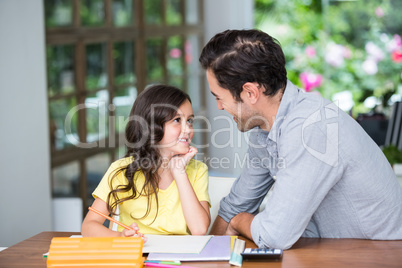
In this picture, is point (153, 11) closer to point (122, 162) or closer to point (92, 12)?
point (92, 12)

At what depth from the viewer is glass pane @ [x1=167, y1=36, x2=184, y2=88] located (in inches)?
183

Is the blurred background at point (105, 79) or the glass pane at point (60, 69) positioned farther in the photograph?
the glass pane at point (60, 69)

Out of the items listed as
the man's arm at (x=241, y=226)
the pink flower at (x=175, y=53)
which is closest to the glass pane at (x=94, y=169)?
the pink flower at (x=175, y=53)

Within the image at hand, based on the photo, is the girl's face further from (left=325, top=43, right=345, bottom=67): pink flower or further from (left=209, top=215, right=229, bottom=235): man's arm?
(left=325, top=43, right=345, bottom=67): pink flower

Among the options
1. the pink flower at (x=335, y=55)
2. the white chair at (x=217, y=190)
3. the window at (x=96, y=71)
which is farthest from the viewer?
the pink flower at (x=335, y=55)

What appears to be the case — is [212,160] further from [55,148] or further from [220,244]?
[220,244]

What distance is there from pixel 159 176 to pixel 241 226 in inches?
16.4

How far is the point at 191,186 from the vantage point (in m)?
1.81

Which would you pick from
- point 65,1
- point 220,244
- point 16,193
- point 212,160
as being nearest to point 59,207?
point 16,193

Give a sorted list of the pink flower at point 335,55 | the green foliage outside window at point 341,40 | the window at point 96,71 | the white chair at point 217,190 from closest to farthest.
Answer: the white chair at point 217,190 < the window at point 96,71 < the green foliage outside window at point 341,40 < the pink flower at point 335,55

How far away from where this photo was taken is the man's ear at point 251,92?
65.0 inches

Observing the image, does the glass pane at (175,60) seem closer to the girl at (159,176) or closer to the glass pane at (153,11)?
the glass pane at (153,11)

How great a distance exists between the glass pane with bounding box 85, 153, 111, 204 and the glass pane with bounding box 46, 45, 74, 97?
1.65ft

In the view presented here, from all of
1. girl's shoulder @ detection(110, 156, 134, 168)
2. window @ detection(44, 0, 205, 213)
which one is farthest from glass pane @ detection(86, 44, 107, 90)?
girl's shoulder @ detection(110, 156, 134, 168)
